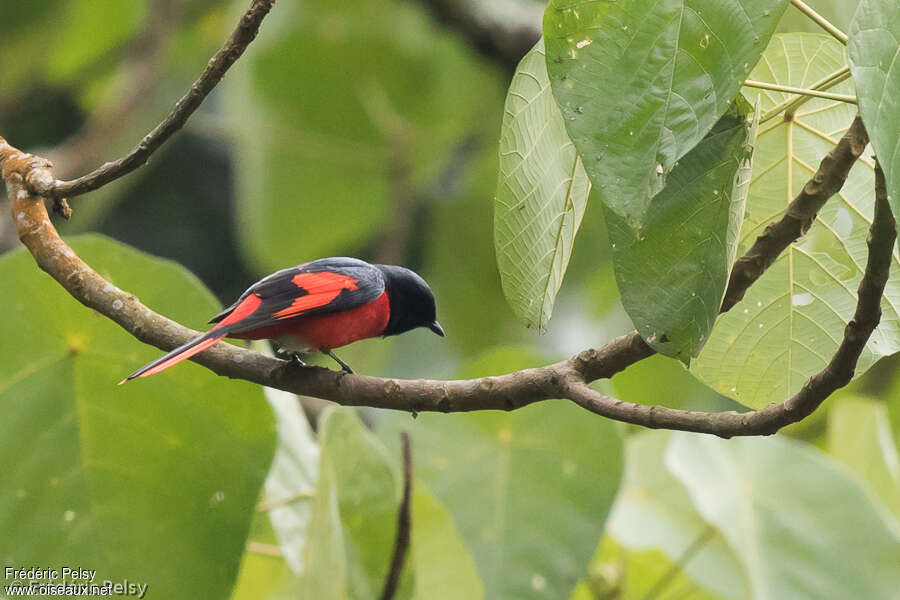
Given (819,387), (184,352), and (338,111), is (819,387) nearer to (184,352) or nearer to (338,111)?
(184,352)

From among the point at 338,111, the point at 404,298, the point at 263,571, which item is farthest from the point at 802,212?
the point at 338,111

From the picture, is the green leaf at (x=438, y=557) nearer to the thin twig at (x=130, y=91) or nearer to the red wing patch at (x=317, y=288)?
the red wing patch at (x=317, y=288)

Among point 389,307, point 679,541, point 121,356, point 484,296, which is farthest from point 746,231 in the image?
point 484,296

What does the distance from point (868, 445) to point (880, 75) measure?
7.21 ft

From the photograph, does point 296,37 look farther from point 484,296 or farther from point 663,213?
point 663,213

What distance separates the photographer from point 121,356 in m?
1.59

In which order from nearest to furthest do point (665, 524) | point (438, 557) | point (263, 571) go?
point (438, 557) → point (263, 571) → point (665, 524)

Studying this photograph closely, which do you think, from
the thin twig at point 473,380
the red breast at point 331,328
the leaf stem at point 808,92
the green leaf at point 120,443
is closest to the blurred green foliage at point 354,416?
the green leaf at point 120,443

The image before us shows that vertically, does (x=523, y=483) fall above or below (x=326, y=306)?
below

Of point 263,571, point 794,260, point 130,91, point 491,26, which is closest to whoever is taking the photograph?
point 794,260

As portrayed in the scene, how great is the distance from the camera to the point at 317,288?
56.6 inches

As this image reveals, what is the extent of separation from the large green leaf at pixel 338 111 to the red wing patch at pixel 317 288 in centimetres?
229

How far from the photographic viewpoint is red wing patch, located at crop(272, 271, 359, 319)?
4.54 ft

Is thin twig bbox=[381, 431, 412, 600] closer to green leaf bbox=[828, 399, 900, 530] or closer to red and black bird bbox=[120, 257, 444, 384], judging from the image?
red and black bird bbox=[120, 257, 444, 384]
